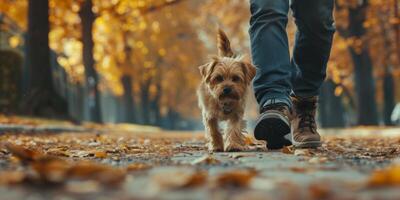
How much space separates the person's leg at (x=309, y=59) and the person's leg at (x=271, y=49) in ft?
0.48

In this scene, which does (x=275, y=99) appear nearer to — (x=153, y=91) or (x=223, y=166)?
(x=223, y=166)

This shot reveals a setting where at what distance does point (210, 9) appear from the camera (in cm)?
3462

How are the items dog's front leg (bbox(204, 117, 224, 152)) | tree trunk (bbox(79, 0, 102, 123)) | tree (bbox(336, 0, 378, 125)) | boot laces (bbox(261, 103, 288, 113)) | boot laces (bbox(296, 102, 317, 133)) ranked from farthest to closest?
tree (bbox(336, 0, 378, 125))
tree trunk (bbox(79, 0, 102, 123))
dog's front leg (bbox(204, 117, 224, 152))
boot laces (bbox(296, 102, 317, 133))
boot laces (bbox(261, 103, 288, 113))

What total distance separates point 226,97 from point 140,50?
30970 millimetres

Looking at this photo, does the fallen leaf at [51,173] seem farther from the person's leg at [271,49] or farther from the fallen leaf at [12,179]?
the person's leg at [271,49]

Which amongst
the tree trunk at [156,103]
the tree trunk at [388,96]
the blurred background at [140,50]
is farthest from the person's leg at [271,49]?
the tree trunk at [156,103]

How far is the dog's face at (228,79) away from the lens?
243 inches

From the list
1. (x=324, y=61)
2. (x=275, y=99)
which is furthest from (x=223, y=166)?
(x=324, y=61)

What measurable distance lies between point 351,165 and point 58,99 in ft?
52.0

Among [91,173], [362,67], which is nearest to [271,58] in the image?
[91,173]

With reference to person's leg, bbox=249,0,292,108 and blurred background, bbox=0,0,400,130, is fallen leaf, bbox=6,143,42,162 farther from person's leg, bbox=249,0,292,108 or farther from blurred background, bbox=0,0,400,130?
blurred background, bbox=0,0,400,130

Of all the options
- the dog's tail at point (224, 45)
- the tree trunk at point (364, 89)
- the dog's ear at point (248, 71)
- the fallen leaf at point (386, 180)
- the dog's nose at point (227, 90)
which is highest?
the tree trunk at point (364, 89)

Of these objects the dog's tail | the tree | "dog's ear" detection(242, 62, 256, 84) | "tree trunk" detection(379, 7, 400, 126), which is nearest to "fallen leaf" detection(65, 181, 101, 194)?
"dog's ear" detection(242, 62, 256, 84)

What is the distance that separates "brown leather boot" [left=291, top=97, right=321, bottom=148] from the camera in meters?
5.95
